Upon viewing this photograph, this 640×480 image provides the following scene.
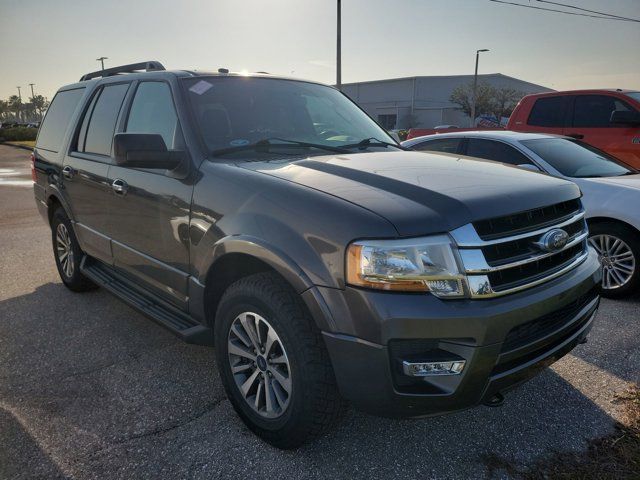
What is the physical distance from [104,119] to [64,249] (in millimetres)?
1636

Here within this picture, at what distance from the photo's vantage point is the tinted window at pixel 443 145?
5.77 m

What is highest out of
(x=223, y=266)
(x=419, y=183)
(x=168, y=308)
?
(x=419, y=183)

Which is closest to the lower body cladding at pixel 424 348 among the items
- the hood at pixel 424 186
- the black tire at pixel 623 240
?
the hood at pixel 424 186

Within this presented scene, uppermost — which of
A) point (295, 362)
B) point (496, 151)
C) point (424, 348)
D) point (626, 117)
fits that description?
point (626, 117)

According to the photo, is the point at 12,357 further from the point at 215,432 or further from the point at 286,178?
the point at 286,178

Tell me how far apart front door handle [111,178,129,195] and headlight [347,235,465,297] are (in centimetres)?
199

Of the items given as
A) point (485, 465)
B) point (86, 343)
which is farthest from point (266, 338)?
point (86, 343)

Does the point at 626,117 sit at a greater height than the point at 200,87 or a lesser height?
lesser

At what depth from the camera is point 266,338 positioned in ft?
7.70

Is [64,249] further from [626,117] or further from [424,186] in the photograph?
[626,117]

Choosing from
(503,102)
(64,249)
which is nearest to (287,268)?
(64,249)

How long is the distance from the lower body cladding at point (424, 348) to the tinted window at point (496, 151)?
132 inches

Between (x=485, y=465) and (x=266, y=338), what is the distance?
120 centimetres

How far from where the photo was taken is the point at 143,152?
258 centimetres
